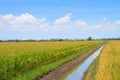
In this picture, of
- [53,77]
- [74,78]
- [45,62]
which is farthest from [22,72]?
[45,62]

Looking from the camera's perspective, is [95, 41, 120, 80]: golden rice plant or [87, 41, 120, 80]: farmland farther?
[87, 41, 120, 80]: farmland

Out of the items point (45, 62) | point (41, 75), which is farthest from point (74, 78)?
point (45, 62)

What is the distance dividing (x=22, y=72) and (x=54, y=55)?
39.9 feet

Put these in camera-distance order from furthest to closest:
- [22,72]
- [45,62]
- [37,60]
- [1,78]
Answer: [45,62]
[37,60]
[22,72]
[1,78]

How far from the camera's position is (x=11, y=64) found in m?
17.5

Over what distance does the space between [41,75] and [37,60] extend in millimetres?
5909

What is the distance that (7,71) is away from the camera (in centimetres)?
1638

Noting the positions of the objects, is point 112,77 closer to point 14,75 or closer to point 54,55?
point 14,75

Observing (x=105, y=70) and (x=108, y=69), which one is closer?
(x=105, y=70)

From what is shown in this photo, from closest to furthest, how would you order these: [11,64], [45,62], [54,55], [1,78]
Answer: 1. [1,78]
2. [11,64]
3. [45,62]
4. [54,55]

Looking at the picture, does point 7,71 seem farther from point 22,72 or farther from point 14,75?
point 22,72

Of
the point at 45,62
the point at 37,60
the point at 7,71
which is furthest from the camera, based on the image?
the point at 45,62

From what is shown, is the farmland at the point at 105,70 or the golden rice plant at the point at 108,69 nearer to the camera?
the golden rice plant at the point at 108,69

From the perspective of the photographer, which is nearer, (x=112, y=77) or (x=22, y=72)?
(x=112, y=77)
